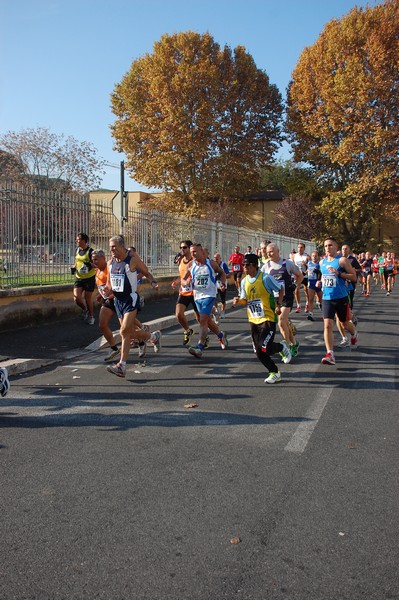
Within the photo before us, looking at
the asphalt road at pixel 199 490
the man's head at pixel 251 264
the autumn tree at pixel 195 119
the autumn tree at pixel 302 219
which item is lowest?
the asphalt road at pixel 199 490

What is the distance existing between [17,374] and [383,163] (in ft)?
128

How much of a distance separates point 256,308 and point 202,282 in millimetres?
2191

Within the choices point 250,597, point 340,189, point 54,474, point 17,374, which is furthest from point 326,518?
point 340,189

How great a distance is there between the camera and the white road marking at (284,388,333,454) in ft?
15.5

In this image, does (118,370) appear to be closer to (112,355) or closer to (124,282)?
(124,282)

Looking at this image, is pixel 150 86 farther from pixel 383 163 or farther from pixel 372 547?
pixel 372 547

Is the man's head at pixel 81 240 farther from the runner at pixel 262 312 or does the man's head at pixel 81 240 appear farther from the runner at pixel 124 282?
the runner at pixel 262 312

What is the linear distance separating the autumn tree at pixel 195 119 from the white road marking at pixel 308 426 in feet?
113

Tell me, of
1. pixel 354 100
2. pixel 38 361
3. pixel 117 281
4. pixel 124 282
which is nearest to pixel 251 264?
pixel 124 282

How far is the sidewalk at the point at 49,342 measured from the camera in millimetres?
8102

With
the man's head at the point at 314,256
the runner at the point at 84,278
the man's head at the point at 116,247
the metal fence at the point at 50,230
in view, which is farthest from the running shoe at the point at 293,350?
the man's head at the point at 314,256

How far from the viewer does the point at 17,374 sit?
7.66 metres

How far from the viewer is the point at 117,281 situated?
771 cm

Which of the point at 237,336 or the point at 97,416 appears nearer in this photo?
the point at 97,416
